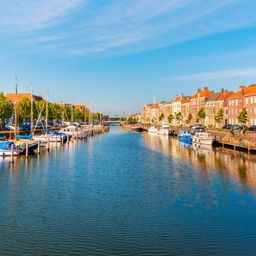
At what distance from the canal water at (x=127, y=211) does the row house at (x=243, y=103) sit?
61324 mm

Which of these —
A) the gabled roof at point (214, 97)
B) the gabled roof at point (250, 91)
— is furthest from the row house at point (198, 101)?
the gabled roof at point (250, 91)

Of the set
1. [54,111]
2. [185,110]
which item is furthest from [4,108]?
[185,110]

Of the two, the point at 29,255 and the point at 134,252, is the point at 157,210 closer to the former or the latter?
the point at 134,252

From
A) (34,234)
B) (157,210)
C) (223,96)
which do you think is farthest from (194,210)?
(223,96)

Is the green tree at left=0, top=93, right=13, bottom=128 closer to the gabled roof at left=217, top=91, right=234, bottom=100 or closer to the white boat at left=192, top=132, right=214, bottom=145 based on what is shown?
the white boat at left=192, top=132, right=214, bottom=145

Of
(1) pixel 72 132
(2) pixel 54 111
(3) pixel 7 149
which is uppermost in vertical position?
(2) pixel 54 111

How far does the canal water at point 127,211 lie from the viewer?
72.9ft

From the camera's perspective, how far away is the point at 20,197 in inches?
1329

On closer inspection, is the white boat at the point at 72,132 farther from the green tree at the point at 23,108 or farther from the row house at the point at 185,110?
the row house at the point at 185,110

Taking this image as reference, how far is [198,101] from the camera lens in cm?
16375

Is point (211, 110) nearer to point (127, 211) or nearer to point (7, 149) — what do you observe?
point (7, 149)

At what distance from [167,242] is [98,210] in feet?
27.9

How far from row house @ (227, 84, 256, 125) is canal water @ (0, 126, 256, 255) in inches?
2414

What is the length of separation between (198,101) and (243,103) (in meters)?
49.6
